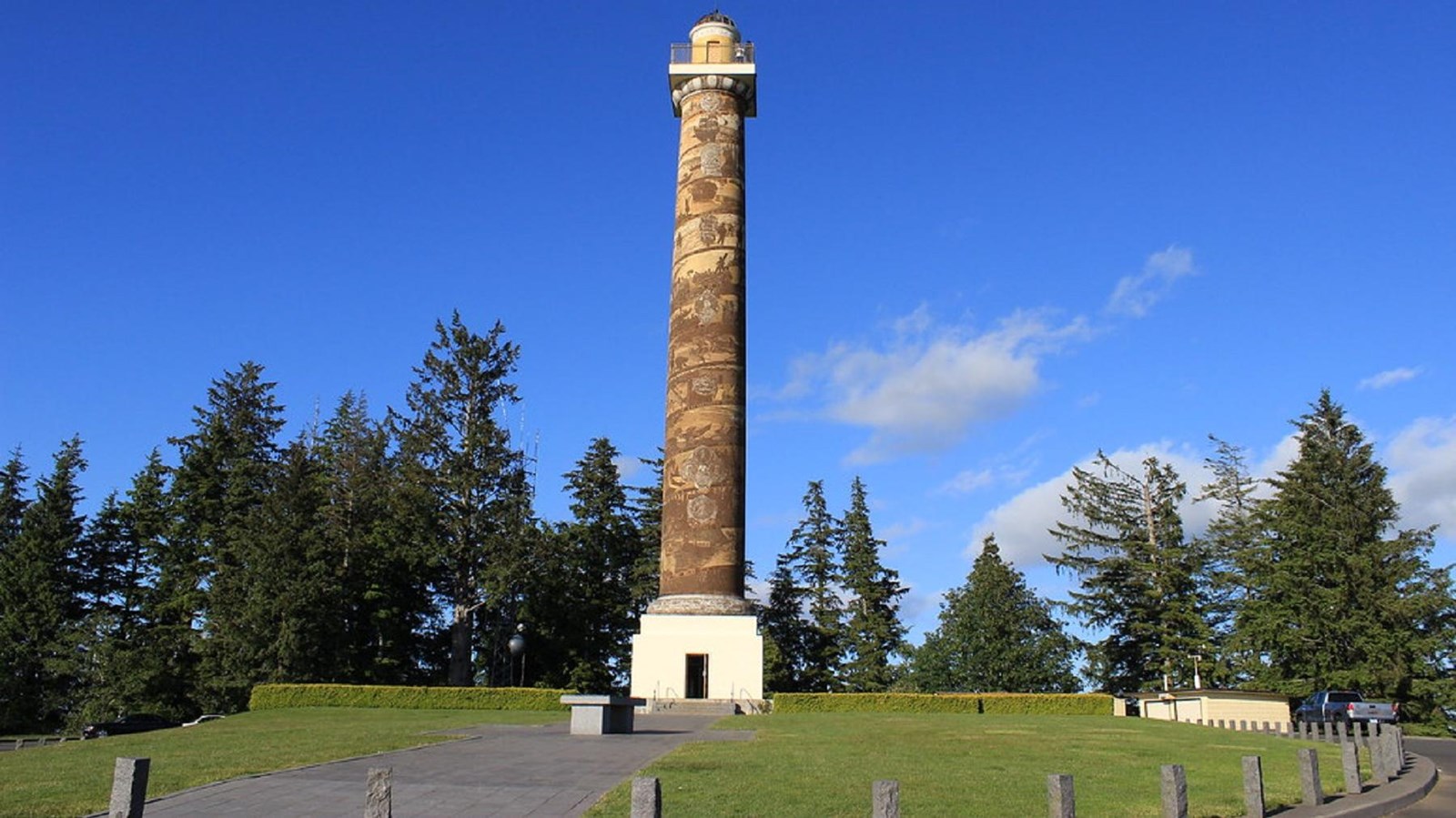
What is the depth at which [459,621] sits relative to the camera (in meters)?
43.7

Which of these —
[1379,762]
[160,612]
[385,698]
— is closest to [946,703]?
[385,698]

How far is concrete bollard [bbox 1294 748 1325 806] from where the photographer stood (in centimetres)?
1156

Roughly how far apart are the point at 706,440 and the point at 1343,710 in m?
17.8

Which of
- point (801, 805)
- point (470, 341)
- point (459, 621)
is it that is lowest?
point (801, 805)

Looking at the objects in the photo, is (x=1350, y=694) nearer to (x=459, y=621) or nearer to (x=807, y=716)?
(x=807, y=716)

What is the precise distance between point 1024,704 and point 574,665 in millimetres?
24358

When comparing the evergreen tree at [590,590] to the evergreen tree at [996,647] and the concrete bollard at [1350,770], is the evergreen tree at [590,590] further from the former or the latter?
the concrete bollard at [1350,770]

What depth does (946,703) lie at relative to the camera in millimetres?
30766

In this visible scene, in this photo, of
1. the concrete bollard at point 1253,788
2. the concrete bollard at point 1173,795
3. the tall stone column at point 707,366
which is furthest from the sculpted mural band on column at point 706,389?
the concrete bollard at point 1173,795

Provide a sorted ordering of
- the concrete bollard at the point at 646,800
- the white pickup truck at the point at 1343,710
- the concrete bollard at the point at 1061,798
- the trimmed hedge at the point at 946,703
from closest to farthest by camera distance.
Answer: the concrete bollard at the point at 646,800 → the concrete bollard at the point at 1061,798 → the white pickup truck at the point at 1343,710 → the trimmed hedge at the point at 946,703

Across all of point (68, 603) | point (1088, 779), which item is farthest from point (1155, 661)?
point (68, 603)

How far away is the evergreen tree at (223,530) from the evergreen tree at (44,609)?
166 inches

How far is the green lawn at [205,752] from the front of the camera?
459 inches

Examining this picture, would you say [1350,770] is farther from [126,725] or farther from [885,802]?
[126,725]
